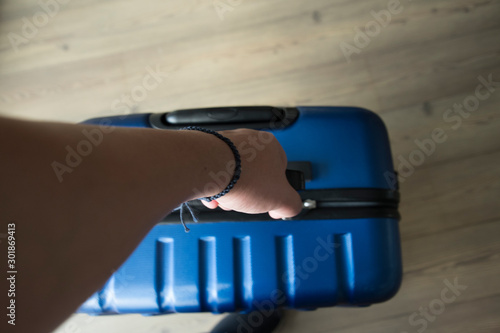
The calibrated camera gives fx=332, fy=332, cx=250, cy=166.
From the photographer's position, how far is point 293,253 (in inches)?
25.2

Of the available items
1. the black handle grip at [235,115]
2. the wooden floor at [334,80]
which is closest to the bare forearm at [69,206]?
the black handle grip at [235,115]

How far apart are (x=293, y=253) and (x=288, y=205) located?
130mm

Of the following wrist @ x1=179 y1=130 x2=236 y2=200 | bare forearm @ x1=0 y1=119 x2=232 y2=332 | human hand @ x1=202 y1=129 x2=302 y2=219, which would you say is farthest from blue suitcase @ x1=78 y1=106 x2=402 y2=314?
bare forearm @ x1=0 y1=119 x2=232 y2=332

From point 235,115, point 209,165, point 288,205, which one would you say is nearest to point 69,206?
point 209,165

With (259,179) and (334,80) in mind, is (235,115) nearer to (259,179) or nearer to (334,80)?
(259,179)

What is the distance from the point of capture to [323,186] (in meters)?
0.66

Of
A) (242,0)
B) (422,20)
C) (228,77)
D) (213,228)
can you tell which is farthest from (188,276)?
(422,20)

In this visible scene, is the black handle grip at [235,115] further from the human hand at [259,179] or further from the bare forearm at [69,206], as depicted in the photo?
the bare forearm at [69,206]

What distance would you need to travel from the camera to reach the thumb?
546 millimetres

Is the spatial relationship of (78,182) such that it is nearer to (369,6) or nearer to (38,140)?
(38,140)

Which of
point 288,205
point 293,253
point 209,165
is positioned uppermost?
point 209,165

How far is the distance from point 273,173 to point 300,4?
0.83 m

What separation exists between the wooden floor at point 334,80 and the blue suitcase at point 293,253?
0.31 m

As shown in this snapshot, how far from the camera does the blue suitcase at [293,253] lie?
63 centimetres
